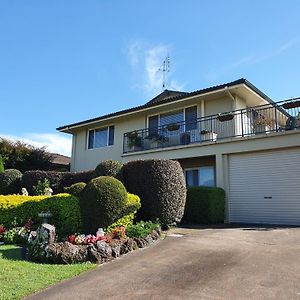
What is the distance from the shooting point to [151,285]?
6.04 m

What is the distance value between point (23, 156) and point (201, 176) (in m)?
12.9

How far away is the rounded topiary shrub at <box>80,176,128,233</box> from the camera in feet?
31.1

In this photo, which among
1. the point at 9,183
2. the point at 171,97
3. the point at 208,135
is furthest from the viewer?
the point at 171,97

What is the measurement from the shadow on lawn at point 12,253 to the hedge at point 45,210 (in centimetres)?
131

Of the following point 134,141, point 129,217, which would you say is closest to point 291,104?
point 129,217

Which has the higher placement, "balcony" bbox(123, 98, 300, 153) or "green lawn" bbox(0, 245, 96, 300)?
"balcony" bbox(123, 98, 300, 153)

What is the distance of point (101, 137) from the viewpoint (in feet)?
73.9

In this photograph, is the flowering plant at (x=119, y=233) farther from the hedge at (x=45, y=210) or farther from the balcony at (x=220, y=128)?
the balcony at (x=220, y=128)

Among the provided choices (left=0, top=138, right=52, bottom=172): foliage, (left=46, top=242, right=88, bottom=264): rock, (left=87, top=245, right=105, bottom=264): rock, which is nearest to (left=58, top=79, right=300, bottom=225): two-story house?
(left=0, top=138, right=52, bottom=172): foliage

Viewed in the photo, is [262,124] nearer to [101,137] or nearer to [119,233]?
[119,233]

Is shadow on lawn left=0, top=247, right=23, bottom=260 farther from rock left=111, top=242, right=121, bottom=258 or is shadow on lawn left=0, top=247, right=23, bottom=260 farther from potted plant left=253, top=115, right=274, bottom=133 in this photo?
potted plant left=253, top=115, right=274, bottom=133

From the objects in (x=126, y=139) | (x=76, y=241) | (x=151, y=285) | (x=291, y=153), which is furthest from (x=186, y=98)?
(x=151, y=285)

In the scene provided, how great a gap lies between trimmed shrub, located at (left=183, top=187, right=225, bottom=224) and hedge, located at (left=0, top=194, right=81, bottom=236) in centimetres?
552

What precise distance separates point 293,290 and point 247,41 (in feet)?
27.3
